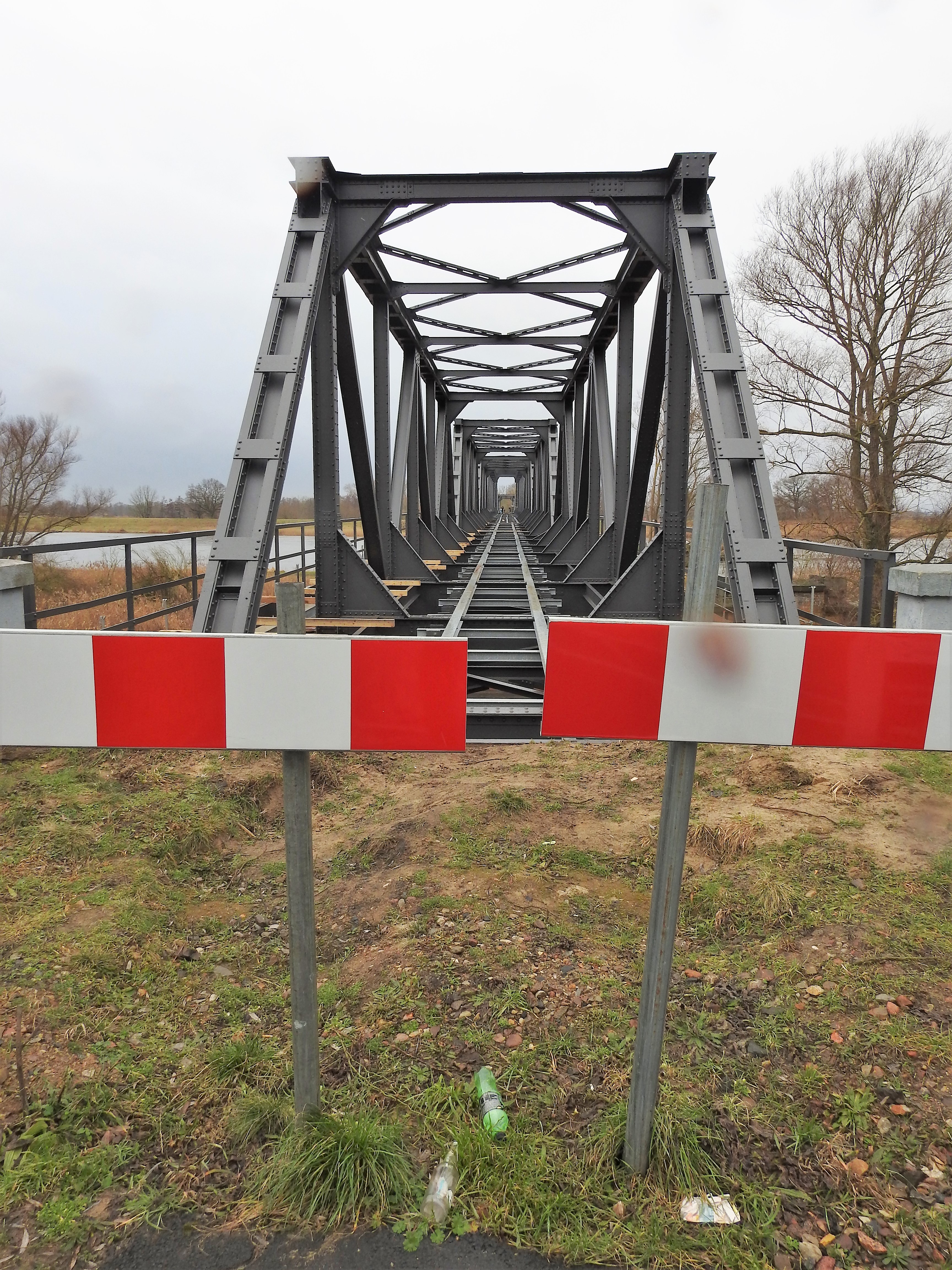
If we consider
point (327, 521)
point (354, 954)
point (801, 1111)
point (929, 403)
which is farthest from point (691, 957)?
point (929, 403)

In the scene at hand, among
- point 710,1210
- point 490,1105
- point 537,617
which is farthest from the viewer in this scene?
point 537,617

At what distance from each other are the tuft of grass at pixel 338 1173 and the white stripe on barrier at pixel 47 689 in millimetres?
1152

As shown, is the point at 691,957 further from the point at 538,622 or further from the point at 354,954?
the point at 538,622

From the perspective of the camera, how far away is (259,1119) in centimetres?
211

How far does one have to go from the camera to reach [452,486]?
2700cm

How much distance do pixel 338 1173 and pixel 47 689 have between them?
1387 mm

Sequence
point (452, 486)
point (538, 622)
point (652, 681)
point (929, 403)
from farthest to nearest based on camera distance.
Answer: point (452, 486) → point (929, 403) → point (538, 622) → point (652, 681)

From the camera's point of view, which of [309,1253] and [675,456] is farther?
[675,456]

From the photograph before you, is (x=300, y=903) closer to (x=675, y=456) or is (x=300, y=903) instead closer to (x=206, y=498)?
(x=675, y=456)

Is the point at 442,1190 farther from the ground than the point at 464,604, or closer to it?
closer to it

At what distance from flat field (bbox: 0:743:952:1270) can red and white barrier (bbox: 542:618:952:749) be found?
3.67ft

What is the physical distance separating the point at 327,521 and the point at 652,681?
618 centimetres

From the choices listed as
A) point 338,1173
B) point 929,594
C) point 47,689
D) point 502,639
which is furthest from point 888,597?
point 47,689

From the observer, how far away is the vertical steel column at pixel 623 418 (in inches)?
389
